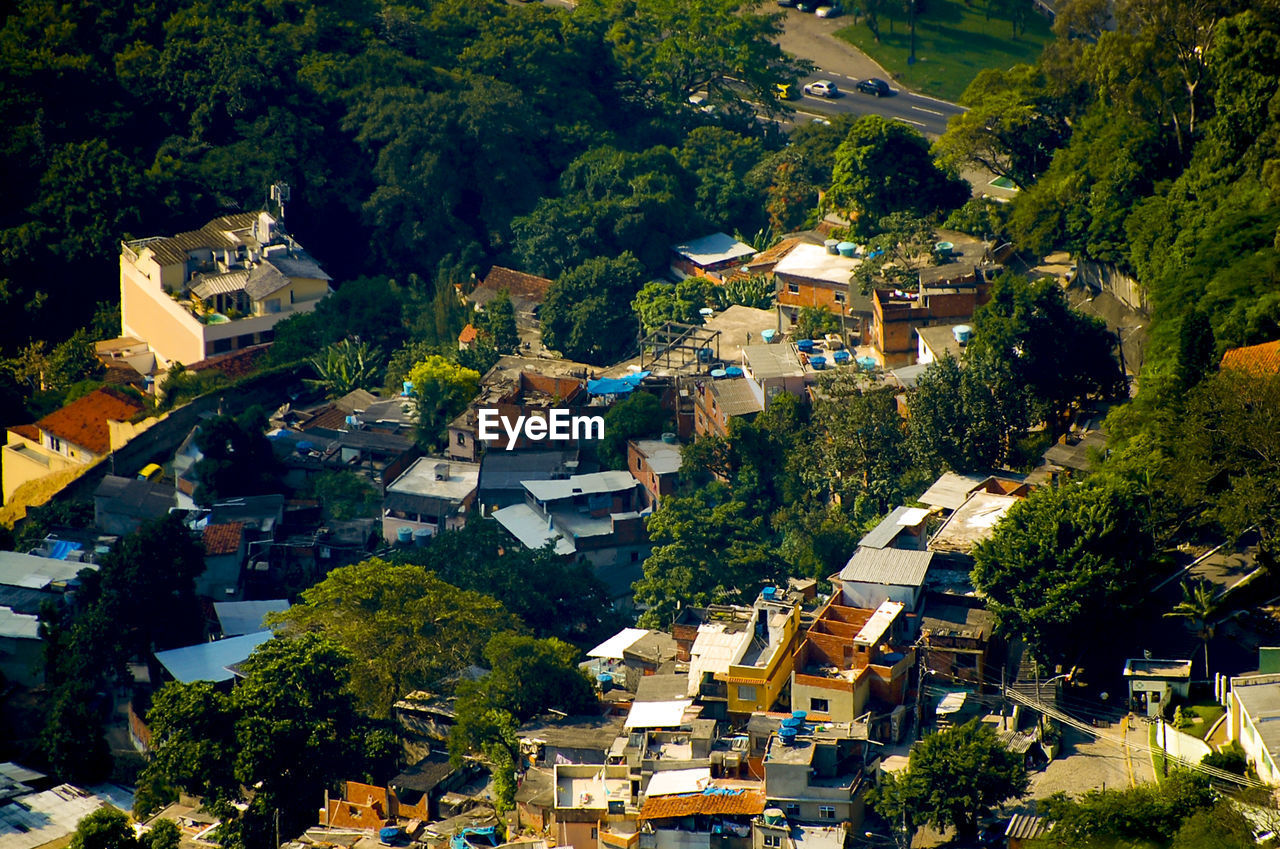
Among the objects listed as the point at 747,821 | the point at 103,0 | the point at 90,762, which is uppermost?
the point at 103,0

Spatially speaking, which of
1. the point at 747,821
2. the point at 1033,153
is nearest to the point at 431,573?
the point at 747,821

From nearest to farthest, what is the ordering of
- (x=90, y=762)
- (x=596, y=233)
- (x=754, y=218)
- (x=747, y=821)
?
(x=747, y=821) < (x=90, y=762) < (x=596, y=233) < (x=754, y=218)

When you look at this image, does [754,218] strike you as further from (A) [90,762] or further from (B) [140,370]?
(A) [90,762]

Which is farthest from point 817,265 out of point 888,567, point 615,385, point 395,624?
point 395,624

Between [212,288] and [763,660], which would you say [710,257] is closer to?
[212,288]

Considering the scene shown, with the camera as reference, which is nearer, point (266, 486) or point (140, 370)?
point (266, 486)
